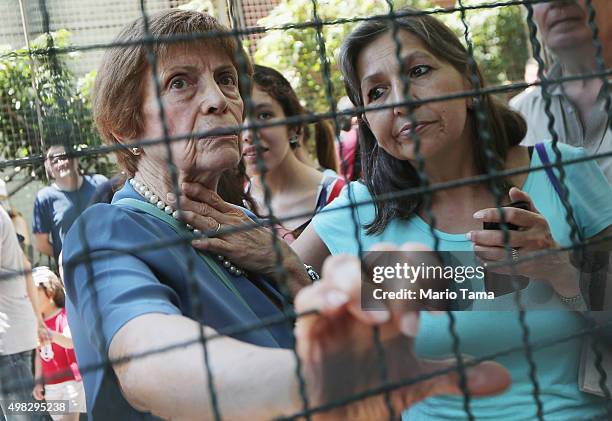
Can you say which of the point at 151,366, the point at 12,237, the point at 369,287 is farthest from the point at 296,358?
the point at 12,237

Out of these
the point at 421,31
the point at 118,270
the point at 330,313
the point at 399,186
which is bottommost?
the point at 330,313

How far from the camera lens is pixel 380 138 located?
4.75ft

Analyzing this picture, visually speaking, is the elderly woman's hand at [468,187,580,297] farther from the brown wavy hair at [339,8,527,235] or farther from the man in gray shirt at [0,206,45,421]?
the man in gray shirt at [0,206,45,421]

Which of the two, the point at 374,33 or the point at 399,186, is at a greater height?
the point at 374,33

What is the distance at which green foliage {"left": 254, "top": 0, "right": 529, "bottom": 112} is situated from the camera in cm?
547

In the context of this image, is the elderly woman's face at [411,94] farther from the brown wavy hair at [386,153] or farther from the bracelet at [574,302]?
the bracelet at [574,302]

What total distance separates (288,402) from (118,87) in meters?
0.64

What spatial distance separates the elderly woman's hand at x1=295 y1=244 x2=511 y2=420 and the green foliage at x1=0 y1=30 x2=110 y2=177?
355 mm

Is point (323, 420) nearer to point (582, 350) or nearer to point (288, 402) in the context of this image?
point (288, 402)

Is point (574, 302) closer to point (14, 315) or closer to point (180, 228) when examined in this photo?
point (180, 228)

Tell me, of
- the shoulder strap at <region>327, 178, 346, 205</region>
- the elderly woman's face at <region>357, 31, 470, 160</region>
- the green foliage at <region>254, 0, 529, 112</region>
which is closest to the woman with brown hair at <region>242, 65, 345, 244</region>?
the shoulder strap at <region>327, 178, 346, 205</region>

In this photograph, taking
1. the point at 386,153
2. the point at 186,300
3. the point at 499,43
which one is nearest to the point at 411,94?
the point at 386,153

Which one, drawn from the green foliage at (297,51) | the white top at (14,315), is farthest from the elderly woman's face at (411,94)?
the green foliage at (297,51)

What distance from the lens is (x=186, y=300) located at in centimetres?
105
